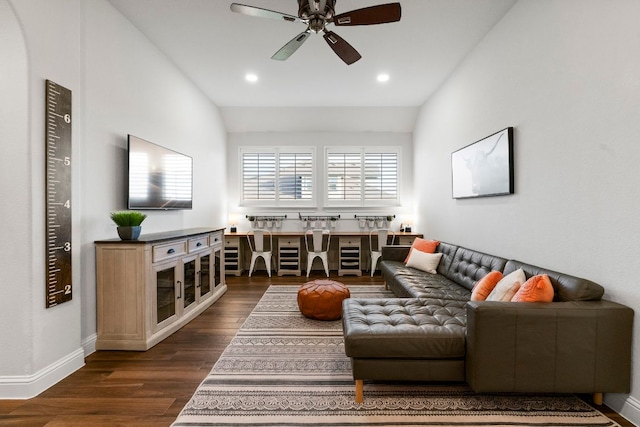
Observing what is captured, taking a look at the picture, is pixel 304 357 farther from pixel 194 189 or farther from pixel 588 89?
pixel 194 189

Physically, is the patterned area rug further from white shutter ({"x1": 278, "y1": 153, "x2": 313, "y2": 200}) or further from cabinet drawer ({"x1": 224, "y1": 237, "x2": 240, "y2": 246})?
white shutter ({"x1": 278, "y1": 153, "x2": 313, "y2": 200})

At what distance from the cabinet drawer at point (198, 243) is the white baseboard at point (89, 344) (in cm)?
115

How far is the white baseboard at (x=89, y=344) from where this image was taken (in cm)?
255

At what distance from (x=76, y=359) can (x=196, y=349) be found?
871 mm

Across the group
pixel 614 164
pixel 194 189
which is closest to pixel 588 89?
pixel 614 164

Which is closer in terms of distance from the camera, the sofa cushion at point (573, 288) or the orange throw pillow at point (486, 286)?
the sofa cushion at point (573, 288)

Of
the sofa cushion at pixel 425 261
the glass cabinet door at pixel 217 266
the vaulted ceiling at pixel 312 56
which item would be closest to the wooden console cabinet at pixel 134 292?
the glass cabinet door at pixel 217 266

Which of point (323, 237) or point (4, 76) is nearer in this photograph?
point (4, 76)

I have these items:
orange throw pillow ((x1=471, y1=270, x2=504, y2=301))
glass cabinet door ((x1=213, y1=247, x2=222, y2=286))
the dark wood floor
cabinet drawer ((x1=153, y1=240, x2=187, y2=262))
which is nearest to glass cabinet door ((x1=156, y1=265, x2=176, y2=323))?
cabinet drawer ((x1=153, y1=240, x2=187, y2=262))

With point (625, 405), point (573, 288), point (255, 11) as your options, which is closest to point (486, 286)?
point (573, 288)

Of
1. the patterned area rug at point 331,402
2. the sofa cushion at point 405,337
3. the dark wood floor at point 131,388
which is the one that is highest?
the sofa cushion at point 405,337

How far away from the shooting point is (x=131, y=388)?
210 centimetres

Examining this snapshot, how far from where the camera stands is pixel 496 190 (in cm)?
312

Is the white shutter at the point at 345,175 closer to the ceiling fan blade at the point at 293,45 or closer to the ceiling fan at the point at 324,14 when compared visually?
the ceiling fan blade at the point at 293,45
